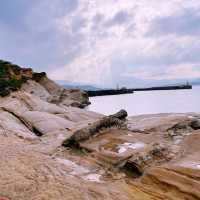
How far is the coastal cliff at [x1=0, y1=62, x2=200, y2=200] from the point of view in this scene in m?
8.20

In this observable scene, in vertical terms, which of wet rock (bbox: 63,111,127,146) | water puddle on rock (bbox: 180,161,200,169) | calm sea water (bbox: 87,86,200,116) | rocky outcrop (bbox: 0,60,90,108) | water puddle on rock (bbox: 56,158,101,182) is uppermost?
rocky outcrop (bbox: 0,60,90,108)

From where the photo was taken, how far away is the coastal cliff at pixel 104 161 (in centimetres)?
820

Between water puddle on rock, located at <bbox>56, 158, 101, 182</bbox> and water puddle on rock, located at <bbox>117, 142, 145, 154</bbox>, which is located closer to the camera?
water puddle on rock, located at <bbox>56, 158, 101, 182</bbox>

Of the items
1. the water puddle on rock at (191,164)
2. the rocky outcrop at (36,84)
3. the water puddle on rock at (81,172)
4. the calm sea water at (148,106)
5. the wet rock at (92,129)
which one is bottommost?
the calm sea water at (148,106)

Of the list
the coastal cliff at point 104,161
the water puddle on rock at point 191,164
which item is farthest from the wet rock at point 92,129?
the water puddle on rock at point 191,164

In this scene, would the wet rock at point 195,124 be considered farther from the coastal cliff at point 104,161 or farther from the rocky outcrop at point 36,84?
the rocky outcrop at point 36,84

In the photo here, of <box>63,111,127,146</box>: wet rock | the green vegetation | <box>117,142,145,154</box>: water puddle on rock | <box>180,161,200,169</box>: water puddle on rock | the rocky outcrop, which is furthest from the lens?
the rocky outcrop

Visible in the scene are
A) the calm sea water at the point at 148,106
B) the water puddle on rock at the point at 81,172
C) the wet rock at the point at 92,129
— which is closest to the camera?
the water puddle on rock at the point at 81,172

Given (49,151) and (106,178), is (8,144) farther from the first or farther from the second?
(106,178)

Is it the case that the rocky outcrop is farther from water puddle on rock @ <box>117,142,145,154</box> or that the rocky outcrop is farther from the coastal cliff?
water puddle on rock @ <box>117,142,145,154</box>

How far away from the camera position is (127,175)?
939 centimetres

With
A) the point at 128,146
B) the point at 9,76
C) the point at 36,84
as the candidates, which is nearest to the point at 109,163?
the point at 128,146

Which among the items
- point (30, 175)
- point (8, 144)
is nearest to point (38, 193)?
point (30, 175)

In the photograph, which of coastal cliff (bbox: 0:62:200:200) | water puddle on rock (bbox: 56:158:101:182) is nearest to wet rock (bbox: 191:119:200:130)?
coastal cliff (bbox: 0:62:200:200)
